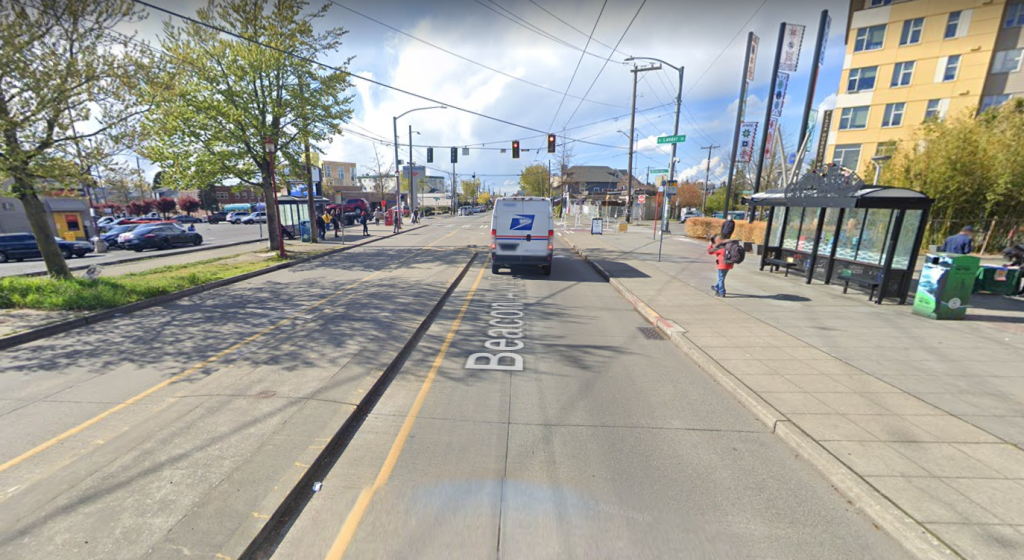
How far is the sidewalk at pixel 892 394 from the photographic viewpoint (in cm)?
285

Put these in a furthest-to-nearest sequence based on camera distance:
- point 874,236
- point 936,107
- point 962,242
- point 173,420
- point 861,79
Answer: point 861,79
point 936,107
point 874,236
point 962,242
point 173,420

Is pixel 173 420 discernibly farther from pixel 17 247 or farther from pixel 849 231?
pixel 17 247

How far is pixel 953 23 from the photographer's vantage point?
24062mm

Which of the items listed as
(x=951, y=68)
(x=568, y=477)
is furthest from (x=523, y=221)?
(x=951, y=68)

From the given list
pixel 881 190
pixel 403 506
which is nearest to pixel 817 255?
pixel 881 190

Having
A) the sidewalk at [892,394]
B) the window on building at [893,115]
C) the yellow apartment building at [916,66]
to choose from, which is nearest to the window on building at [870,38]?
the yellow apartment building at [916,66]

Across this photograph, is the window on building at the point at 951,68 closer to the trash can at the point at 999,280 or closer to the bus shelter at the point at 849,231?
the bus shelter at the point at 849,231

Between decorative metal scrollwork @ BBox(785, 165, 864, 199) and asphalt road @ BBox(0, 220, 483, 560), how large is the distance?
1107cm

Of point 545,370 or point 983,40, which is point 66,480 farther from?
point 983,40

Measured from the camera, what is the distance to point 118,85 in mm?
8602

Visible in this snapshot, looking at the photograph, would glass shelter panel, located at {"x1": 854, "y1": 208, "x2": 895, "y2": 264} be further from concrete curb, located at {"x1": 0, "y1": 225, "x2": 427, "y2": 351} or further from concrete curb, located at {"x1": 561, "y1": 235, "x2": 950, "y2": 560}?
concrete curb, located at {"x1": 0, "y1": 225, "x2": 427, "y2": 351}

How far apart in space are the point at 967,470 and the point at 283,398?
21.8 feet

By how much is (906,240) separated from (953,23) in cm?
2831

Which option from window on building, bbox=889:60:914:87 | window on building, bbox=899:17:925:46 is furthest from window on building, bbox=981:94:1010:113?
window on building, bbox=899:17:925:46
